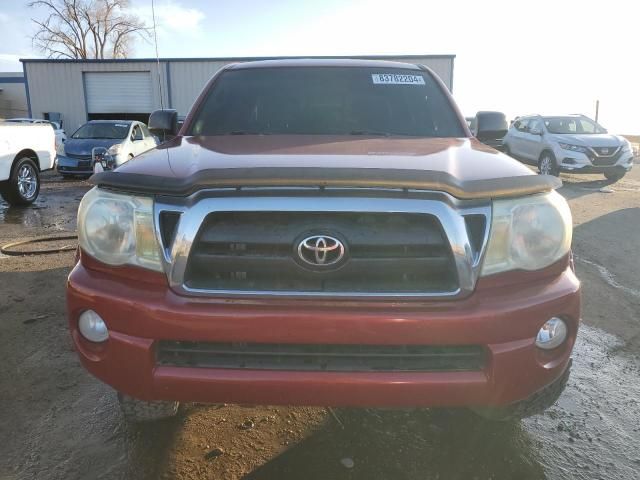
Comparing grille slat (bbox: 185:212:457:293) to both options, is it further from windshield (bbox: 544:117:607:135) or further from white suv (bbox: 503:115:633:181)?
windshield (bbox: 544:117:607:135)

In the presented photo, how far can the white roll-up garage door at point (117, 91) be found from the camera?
2455cm

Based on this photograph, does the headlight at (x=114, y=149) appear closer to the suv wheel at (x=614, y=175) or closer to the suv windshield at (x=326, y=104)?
the suv windshield at (x=326, y=104)

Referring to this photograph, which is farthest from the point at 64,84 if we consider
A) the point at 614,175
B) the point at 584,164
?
the point at 614,175

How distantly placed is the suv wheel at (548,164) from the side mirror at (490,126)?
9920mm

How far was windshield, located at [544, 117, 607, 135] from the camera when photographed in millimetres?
13109

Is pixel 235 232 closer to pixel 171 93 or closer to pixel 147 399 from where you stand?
pixel 147 399

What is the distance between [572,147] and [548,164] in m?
0.80

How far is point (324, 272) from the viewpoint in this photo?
1.71 metres

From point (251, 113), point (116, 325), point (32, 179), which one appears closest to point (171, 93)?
point (32, 179)

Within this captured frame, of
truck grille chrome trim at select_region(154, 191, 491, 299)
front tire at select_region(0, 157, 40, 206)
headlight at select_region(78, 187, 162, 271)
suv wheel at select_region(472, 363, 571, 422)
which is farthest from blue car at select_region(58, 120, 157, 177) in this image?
suv wheel at select_region(472, 363, 571, 422)

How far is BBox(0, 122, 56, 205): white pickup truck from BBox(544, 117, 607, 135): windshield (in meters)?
11.8

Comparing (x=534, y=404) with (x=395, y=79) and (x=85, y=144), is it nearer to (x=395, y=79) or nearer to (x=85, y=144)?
(x=395, y=79)

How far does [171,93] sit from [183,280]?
24104 millimetres

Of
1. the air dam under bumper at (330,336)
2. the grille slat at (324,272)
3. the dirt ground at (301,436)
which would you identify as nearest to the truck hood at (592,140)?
the dirt ground at (301,436)
